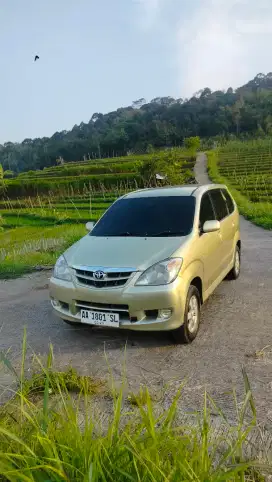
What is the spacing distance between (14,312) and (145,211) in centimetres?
232

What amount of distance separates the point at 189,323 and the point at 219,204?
221cm

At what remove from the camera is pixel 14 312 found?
5367mm

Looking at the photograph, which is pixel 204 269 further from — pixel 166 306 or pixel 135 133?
pixel 135 133

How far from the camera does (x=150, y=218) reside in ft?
15.5

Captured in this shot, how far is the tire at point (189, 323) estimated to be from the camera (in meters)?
3.80

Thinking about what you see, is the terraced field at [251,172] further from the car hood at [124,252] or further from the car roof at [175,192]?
the car hood at [124,252]

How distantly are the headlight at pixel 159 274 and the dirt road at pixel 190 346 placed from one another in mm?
703

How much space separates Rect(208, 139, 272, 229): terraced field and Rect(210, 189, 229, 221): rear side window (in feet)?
21.6

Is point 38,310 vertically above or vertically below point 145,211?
below

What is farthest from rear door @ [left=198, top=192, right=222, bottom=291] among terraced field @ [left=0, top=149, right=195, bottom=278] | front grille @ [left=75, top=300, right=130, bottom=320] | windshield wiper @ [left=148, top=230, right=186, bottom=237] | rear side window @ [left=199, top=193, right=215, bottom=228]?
terraced field @ [left=0, top=149, right=195, bottom=278]

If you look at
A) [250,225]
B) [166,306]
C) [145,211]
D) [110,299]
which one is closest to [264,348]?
[166,306]

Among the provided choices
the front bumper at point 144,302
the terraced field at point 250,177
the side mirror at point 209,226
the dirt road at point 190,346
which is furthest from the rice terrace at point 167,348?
the terraced field at point 250,177

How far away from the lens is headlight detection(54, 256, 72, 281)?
4.12m

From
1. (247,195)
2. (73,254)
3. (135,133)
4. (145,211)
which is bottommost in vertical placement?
(247,195)
